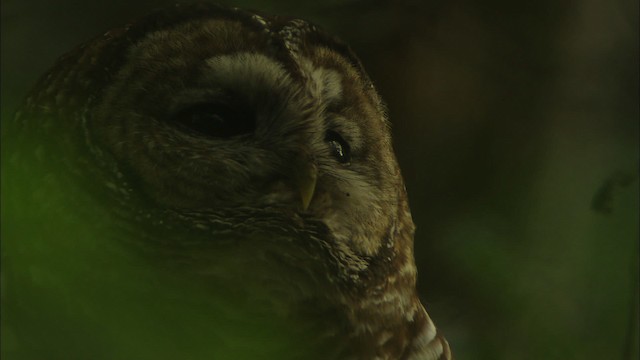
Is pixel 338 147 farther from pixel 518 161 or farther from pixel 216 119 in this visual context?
pixel 518 161

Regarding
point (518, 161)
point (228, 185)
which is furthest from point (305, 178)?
point (518, 161)

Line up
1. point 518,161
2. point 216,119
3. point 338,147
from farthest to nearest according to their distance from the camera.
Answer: point 518,161 → point 338,147 → point 216,119

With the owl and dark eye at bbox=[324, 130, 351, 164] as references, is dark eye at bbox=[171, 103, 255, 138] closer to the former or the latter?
the owl

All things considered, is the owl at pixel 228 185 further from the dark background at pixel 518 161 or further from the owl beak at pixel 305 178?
the dark background at pixel 518 161

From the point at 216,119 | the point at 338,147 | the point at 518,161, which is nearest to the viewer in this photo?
the point at 216,119

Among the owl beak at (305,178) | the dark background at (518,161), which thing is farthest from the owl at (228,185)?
the dark background at (518,161)

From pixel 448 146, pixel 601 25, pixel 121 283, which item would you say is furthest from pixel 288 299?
pixel 601 25

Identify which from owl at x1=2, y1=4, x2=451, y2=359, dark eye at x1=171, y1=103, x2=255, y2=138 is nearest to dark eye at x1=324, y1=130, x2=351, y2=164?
owl at x1=2, y1=4, x2=451, y2=359

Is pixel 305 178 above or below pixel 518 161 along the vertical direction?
above
